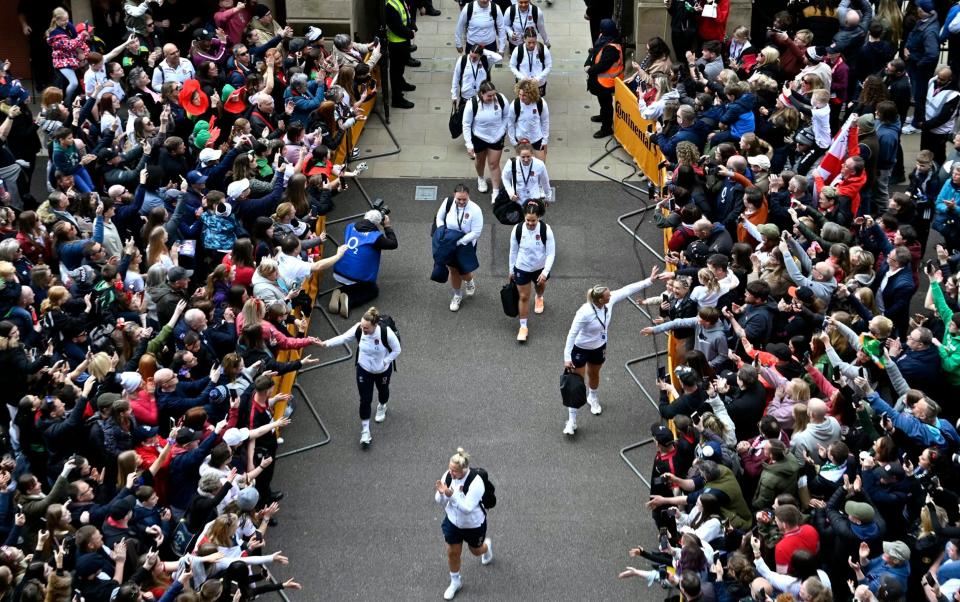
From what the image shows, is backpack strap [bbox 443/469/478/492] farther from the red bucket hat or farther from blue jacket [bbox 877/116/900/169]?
the red bucket hat

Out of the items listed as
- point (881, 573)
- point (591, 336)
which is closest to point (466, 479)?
point (591, 336)

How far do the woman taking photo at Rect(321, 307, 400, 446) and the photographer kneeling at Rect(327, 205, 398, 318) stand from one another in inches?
77.6

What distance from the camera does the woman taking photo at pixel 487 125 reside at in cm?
1541

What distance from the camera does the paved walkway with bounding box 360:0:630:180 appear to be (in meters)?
17.3

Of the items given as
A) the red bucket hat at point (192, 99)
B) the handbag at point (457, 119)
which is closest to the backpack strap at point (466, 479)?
the red bucket hat at point (192, 99)

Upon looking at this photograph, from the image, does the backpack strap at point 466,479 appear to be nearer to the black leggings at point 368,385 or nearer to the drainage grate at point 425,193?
the black leggings at point 368,385

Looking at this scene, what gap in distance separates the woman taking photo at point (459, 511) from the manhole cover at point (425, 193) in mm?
6461

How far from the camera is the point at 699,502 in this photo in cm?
985

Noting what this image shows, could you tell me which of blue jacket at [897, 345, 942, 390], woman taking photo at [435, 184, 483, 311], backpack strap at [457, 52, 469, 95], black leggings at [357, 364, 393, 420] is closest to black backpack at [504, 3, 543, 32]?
backpack strap at [457, 52, 469, 95]

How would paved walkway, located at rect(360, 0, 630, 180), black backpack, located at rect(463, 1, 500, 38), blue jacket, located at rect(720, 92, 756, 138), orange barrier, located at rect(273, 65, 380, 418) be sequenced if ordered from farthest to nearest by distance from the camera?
black backpack, located at rect(463, 1, 500, 38)
paved walkway, located at rect(360, 0, 630, 180)
blue jacket, located at rect(720, 92, 756, 138)
orange barrier, located at rect(273, 65, 380, 418)

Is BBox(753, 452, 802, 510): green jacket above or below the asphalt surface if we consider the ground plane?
above

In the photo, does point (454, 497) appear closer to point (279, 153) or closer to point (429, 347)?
point (429, 347)

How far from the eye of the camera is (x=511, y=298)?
45.1ft

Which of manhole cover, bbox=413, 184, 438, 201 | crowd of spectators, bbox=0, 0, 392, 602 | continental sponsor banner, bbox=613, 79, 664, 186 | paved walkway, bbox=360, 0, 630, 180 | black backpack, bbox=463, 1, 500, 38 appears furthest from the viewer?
black backpack, bbox=463, 1, 500, 38
